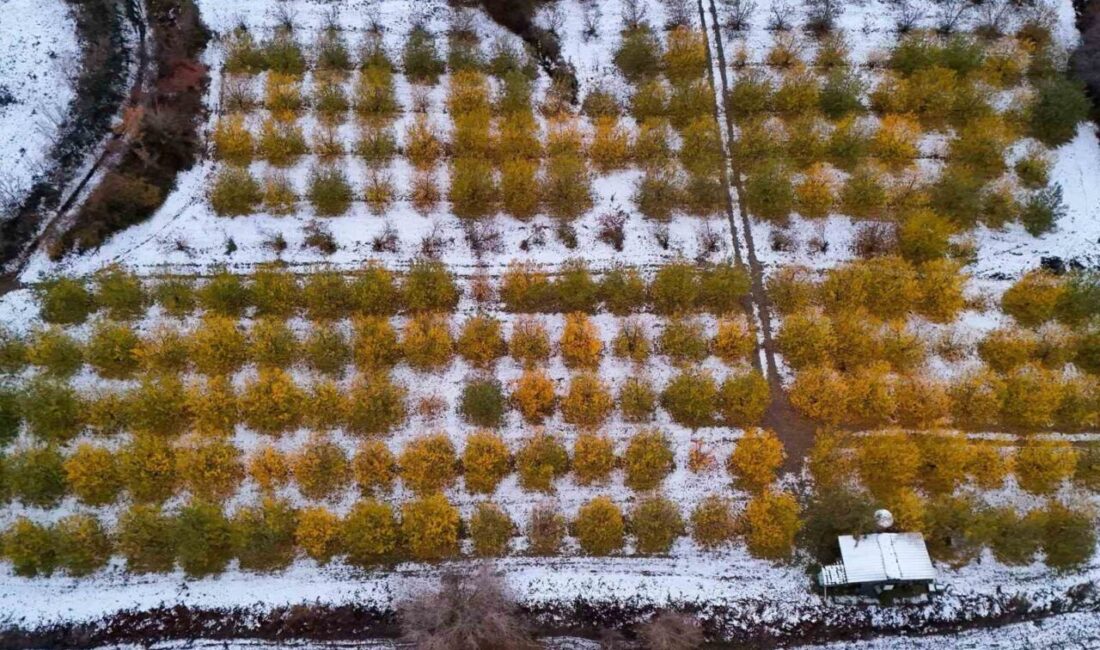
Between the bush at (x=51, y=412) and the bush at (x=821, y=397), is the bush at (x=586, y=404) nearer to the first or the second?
the bush at (x=821, y=397)

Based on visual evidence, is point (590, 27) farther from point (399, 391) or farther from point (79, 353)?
point (79, 353)

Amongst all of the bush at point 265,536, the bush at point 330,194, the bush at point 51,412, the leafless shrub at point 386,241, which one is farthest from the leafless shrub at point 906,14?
the bush at point 51,412

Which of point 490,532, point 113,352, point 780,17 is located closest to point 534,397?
point 490,532

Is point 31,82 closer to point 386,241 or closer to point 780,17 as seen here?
point 386,241

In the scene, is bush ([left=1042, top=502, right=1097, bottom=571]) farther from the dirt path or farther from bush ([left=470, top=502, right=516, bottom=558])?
bush ([left=470, top=502, right=516, bottom=558])

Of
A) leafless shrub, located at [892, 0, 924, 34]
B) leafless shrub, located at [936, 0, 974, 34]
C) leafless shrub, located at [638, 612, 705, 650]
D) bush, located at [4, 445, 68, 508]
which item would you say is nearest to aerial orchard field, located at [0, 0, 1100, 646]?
bush, located at [4, 445, 68, 508]

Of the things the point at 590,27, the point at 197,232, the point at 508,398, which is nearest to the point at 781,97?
the point at 590,27
